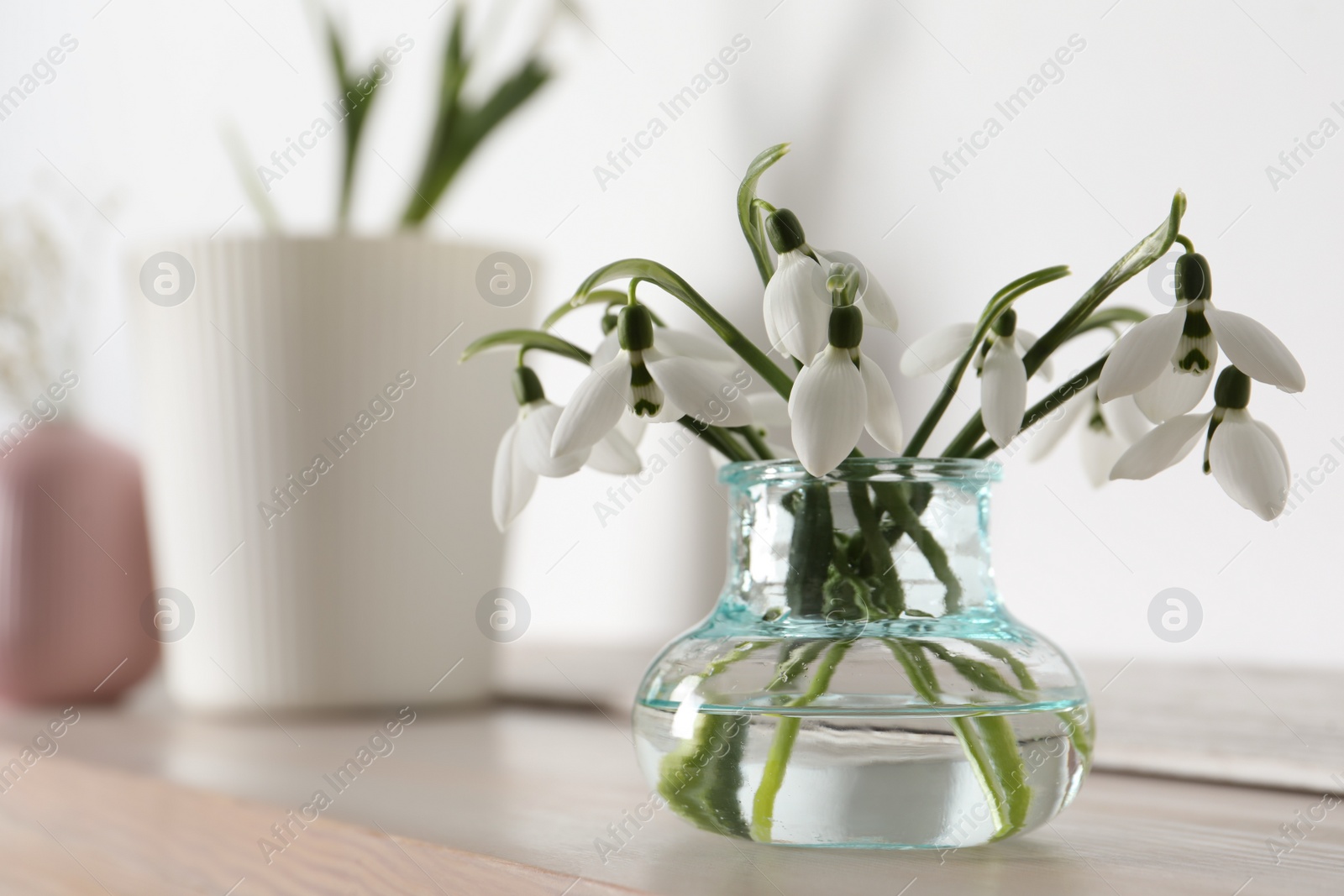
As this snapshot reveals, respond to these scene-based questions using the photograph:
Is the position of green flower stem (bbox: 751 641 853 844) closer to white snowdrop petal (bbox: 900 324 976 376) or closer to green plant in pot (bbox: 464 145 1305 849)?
green plant in pot (bbox: 464 145 1305 849)

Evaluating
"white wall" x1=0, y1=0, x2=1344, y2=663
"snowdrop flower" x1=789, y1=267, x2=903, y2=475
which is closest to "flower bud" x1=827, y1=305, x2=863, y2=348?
"snowdrop flower" x1=789, y1=267, x2=903, y2=475

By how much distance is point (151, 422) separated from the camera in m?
0.82

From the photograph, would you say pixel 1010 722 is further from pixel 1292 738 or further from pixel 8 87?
pixel 8 87

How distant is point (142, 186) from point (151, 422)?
2.45 feet

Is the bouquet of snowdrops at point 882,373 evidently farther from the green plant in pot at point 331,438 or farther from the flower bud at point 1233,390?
the green plant in pot at point 331,438

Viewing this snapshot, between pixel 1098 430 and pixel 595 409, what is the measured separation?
0.71 ft

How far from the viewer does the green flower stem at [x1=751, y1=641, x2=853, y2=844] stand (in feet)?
1.10

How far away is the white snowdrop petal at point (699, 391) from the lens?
13.4 inches

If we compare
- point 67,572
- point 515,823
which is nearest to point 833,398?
point 515,823

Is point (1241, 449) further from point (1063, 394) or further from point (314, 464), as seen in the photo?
point (314, 464)

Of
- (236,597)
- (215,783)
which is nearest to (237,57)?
(236,597)

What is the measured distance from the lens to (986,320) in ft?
1.17

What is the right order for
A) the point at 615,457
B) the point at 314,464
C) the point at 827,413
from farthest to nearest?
the point at 314,464
the point at 615,457
the point at 827,413

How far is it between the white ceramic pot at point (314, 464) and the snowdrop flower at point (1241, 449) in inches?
21.8
